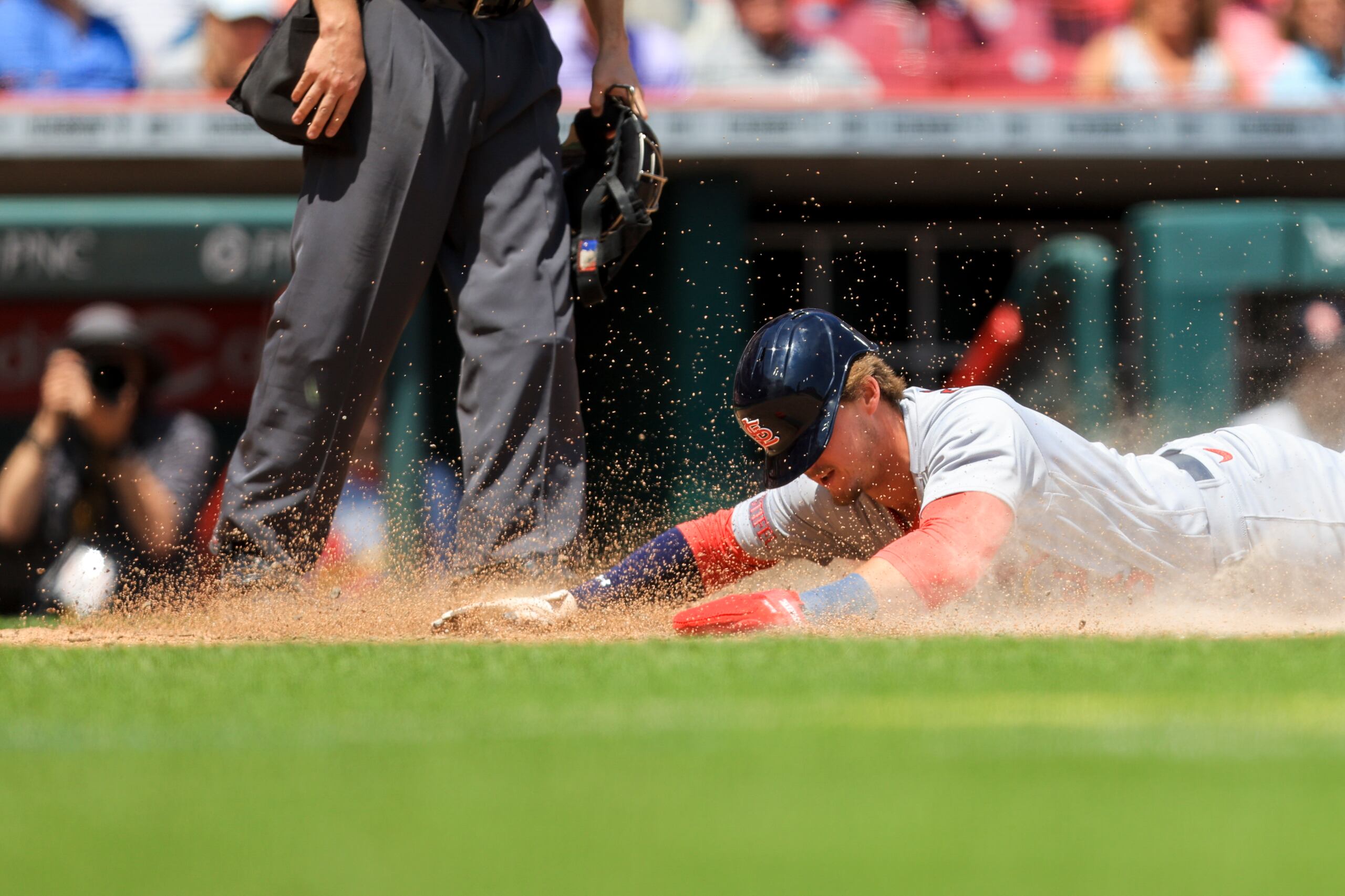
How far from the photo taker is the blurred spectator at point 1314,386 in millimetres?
5395

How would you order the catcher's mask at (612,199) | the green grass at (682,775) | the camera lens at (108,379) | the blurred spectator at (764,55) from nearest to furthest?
the green grass at (682,775) < the catcher's mask at (612,199) < the camera lens at (108,379) < the blurred spectator at (764,55)

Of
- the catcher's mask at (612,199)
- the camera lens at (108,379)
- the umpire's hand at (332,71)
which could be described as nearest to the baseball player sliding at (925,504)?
the catcher's mask at (612,199)

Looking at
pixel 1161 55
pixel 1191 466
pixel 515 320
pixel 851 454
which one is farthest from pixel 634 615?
pixel 1161 55

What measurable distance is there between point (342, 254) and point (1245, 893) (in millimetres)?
2838

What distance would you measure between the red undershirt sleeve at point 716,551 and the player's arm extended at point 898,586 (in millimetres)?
791

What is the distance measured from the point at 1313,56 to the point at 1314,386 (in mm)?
3746

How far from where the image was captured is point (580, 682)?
2.31m

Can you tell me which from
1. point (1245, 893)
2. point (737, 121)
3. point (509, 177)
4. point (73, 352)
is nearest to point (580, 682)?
point (1245, 893)

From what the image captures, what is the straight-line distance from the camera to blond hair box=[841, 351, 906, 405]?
136 inches

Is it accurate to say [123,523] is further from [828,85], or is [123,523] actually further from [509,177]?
[828,85]

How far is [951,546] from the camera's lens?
3.09 metres

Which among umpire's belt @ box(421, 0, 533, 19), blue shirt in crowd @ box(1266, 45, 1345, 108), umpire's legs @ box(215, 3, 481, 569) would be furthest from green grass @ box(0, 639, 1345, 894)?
blue shirt in crowd @ box(1266, 45, 1345, 108)

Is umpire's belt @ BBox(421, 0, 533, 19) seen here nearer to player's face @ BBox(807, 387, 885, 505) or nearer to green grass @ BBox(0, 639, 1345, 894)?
player's face @ BBox(807, 387, 885, 505)

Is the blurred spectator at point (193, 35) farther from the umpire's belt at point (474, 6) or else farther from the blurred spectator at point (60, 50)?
the umpire's belt at point (474, 6)
